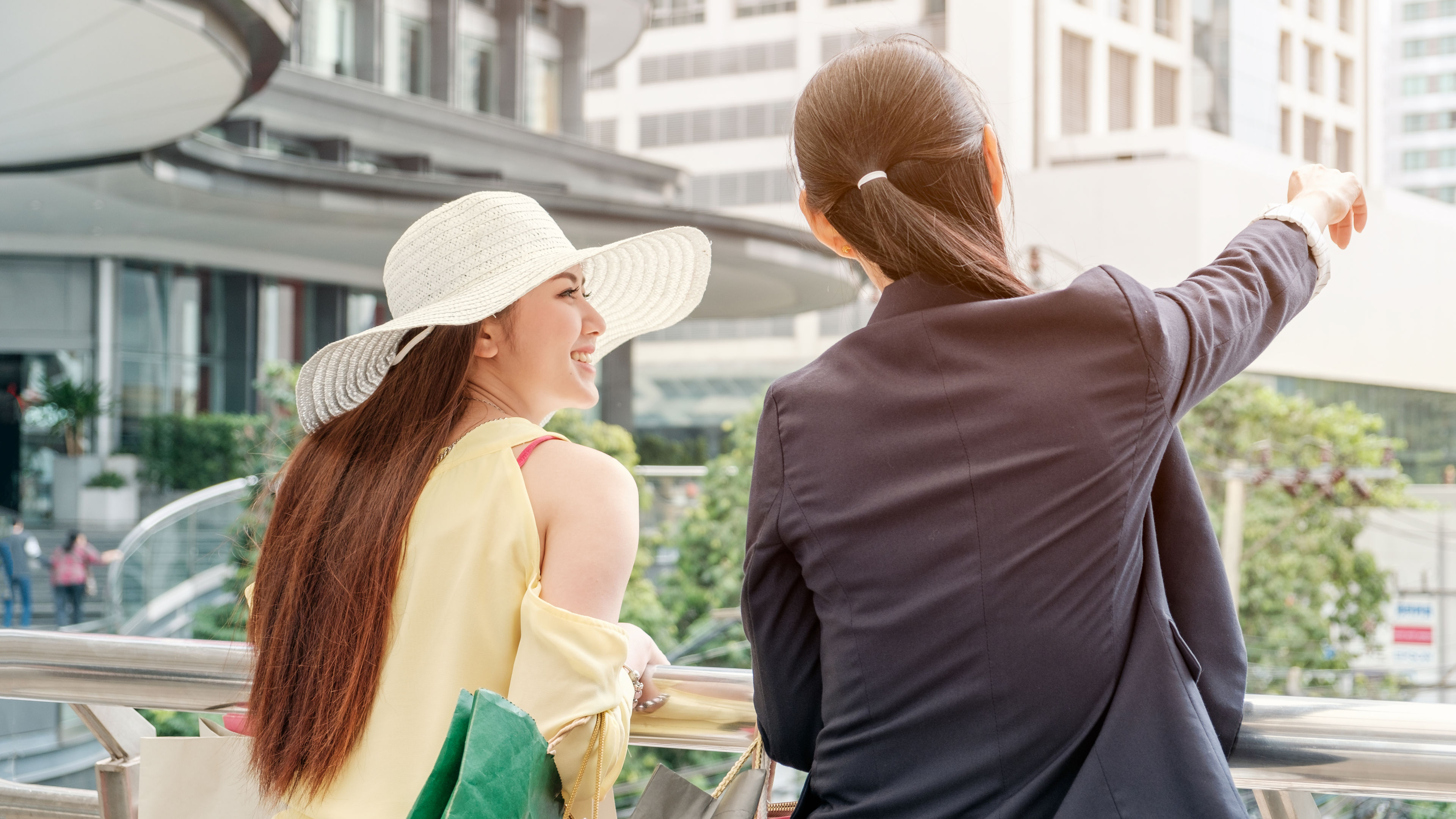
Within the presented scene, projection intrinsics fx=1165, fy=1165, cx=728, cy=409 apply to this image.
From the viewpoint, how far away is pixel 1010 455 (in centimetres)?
77

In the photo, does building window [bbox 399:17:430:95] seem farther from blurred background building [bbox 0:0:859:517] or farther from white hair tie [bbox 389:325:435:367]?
white hair tie [bbox 389:325:435:367]

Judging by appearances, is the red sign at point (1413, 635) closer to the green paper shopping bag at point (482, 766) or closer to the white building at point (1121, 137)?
the white building at point (1121, 137)

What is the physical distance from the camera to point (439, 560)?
96 centimetres

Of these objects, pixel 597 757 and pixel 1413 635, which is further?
pixel 1413 635

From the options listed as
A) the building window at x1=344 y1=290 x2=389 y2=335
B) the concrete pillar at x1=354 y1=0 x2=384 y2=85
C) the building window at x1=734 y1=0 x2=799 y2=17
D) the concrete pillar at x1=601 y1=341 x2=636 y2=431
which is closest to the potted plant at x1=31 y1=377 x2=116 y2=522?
the building window at x1=344 y1=290 x2=389 y2=335

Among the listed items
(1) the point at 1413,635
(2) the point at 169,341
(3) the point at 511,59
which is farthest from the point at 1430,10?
(2) the point at 169,341

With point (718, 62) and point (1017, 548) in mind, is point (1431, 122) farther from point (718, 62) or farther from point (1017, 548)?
point (1017, 548)

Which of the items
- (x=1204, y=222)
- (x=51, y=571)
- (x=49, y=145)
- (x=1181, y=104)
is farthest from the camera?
(x=1181, y=104)

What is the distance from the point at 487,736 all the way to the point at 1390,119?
32.2 metres

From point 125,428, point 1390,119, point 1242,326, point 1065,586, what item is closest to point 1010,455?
point 1065,586

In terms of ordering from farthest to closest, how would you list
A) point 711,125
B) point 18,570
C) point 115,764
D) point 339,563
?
point 711,125 → point 18,570 → point 115,764 → point 339,563

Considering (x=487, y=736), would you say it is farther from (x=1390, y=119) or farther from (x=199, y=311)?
(x=1390, y=119)

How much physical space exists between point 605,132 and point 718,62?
3.66 meters

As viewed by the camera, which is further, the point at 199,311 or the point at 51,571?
the point at 199,311
